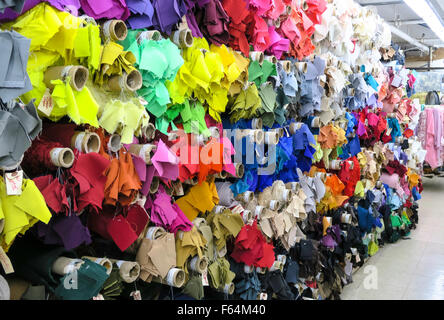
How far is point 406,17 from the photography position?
8.94 meters

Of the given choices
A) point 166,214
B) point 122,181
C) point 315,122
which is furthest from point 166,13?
point 315,122

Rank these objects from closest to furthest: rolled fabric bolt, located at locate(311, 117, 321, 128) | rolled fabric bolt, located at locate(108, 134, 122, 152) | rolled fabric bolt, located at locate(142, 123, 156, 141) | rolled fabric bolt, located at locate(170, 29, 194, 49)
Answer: rolled fabric bolt, located at locate(108, 134, 122, 152) < rolled fabric bolt, located at locate(142, 123, 156, 141) < rolled fabric bolt, located at locate(170, 29, 194, 49) < rolled fabric bolt, located at locate(311, 117, 321, 128)

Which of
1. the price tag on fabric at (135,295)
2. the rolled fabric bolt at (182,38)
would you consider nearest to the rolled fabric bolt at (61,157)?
the price tag on fabric at (135,295)

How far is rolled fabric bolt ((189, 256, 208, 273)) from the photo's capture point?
183 cm

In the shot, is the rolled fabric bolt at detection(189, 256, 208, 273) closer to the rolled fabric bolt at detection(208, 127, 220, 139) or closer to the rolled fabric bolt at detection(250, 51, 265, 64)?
the rolled fabric bolt at detection(208, 127, 220, 139)

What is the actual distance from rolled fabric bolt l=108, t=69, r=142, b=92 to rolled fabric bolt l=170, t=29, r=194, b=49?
36cm

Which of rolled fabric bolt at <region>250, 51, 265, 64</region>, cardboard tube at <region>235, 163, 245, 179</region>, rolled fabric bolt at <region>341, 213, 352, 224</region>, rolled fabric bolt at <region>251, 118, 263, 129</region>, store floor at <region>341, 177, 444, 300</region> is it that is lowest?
store floor at <region>341, 177, 444, 300</region>

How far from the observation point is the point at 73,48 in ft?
4.28

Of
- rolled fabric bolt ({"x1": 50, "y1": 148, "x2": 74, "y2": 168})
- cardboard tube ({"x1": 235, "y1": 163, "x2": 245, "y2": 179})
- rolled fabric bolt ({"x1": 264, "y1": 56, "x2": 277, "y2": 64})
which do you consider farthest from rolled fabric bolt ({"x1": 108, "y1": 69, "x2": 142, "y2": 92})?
rolled fabric bolt ({"x1": 264, "y1": 56, "x2": 277, "y2": 64})

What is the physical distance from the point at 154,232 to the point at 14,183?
67cm

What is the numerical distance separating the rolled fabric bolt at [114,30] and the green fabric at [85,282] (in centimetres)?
76

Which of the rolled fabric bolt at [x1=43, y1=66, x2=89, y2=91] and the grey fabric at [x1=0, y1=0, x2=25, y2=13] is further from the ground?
the grey fabric at [x1=0, y1=0, x2=25, y2=13]

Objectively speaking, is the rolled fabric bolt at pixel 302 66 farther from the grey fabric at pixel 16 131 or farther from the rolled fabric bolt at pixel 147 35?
the grey fabric at pixel 16 131

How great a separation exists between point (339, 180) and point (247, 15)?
183 cm
